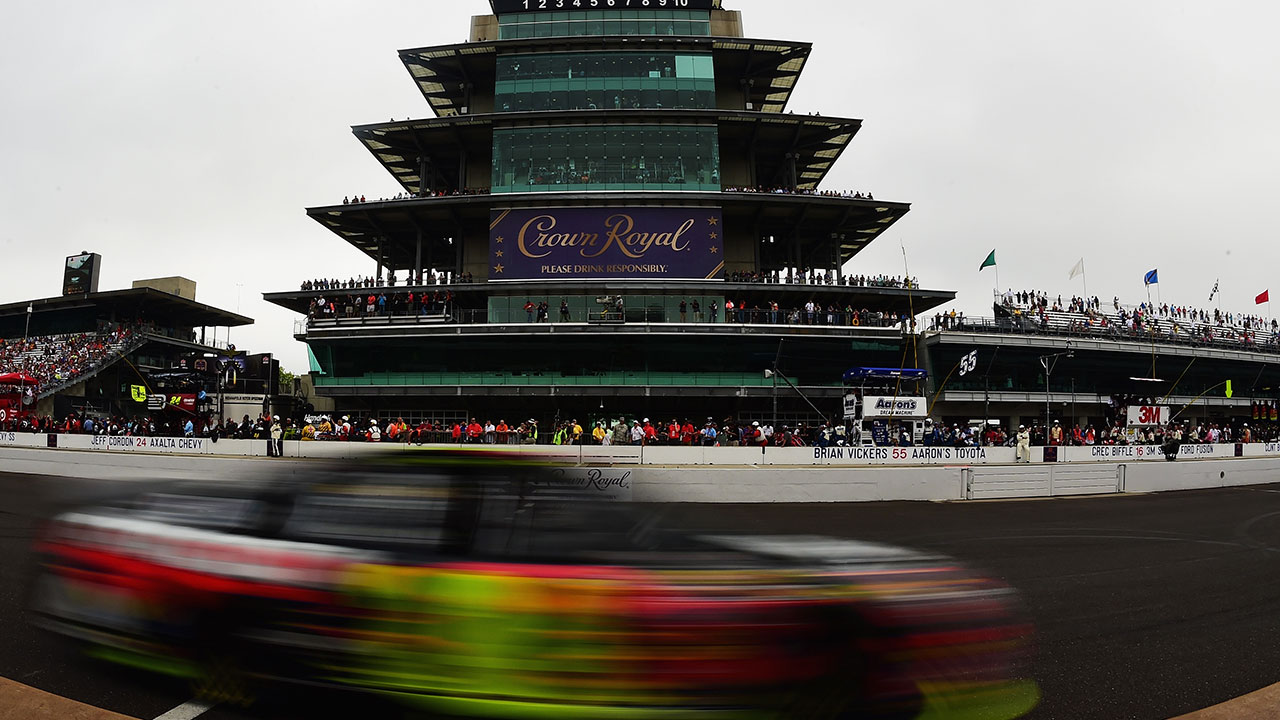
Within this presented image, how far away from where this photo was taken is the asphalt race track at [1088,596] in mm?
3748

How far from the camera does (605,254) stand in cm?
3647

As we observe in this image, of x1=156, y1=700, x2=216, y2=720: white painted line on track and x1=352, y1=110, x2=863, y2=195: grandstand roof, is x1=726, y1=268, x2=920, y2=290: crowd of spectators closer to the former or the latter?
x1=352, y1=110, x2=863, y2=195: grandstand roof

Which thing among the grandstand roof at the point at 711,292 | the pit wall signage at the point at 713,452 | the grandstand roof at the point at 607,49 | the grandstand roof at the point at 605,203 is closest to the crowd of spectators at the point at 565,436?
the pit wall signage at the point at 713,452

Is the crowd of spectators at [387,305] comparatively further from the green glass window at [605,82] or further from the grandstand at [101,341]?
the green glass window at [605,82]

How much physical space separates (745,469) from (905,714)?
40.4ft

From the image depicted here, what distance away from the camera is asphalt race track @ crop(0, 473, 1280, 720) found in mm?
3748

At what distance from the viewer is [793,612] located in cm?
310

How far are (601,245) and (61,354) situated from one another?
43.8 m

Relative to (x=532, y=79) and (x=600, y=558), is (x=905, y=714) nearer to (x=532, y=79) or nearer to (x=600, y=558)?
(x=600, y=558)

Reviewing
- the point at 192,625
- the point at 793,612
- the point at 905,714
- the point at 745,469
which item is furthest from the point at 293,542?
the point at 745,469

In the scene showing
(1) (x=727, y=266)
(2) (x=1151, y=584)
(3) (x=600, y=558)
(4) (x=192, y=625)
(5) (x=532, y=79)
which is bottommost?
(2) (x=1151, y=584)

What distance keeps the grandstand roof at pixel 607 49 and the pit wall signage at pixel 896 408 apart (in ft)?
87.2

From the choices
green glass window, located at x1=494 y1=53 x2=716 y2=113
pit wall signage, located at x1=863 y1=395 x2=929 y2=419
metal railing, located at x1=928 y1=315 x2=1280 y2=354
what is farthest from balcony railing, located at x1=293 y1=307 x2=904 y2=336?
green glass window, located at x1=494 y1=53 x2=716 y2=113

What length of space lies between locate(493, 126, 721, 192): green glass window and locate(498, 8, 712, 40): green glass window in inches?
291
